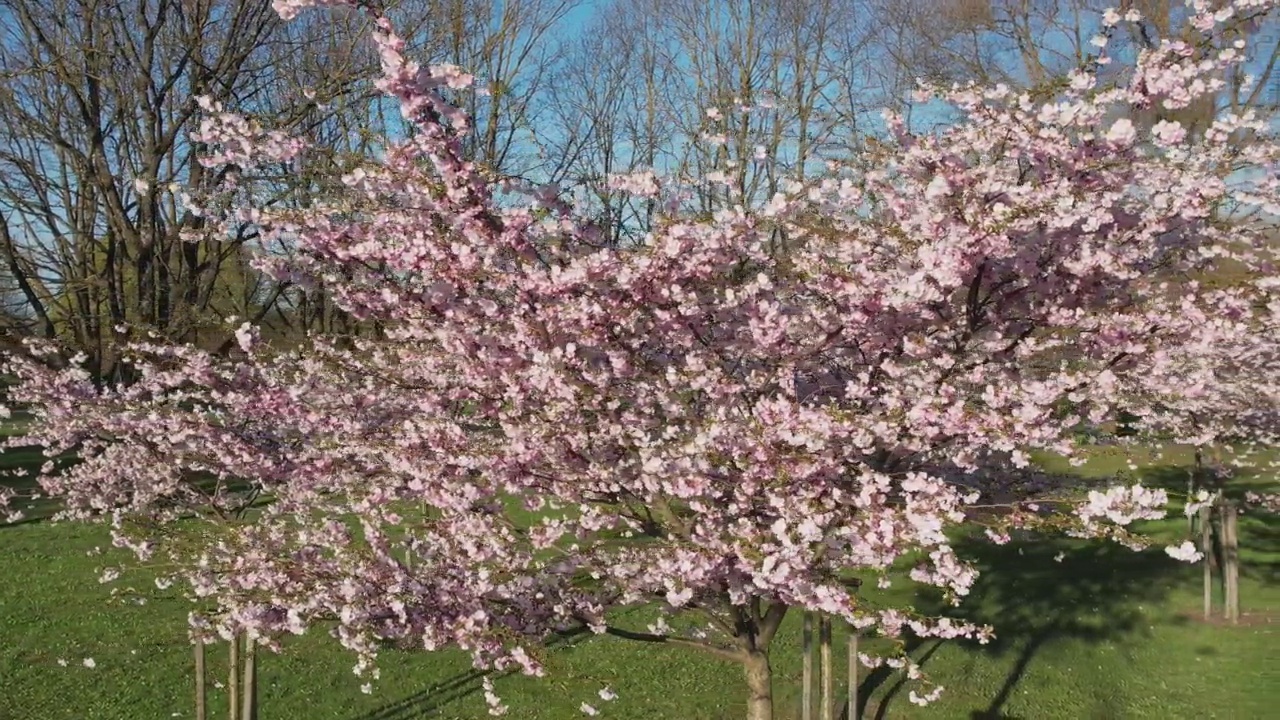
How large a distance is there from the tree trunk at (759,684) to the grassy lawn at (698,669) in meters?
1.87

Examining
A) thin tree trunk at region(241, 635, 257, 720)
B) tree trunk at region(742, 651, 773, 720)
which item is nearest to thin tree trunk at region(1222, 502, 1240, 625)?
tree trunk at region(742, 651, 773, 720)

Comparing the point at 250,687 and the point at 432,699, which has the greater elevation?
the point at 250,687

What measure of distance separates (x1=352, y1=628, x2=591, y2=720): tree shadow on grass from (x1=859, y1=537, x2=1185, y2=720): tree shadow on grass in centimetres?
410

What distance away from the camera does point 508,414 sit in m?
4.88

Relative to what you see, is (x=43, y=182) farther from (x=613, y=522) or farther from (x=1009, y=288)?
(x=1009, y=288)

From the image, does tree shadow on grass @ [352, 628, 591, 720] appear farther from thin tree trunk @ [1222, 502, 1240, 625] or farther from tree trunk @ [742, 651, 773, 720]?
thin tree trunk @ [1222, 502, 1240, 625]

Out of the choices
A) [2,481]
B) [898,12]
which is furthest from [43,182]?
[898,12]

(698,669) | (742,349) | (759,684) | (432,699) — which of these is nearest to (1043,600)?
(698,669)

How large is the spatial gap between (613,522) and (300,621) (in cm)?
182

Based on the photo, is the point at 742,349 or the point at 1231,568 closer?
the point at 742,349

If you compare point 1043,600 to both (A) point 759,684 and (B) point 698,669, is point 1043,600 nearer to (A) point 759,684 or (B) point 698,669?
(B) point 698,669

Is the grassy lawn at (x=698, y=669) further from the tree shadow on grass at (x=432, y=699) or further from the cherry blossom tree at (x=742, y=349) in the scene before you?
the cherry blossom tree at (x=742, y=349)

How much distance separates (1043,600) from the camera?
45.0ft

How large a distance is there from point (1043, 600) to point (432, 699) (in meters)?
9.11
